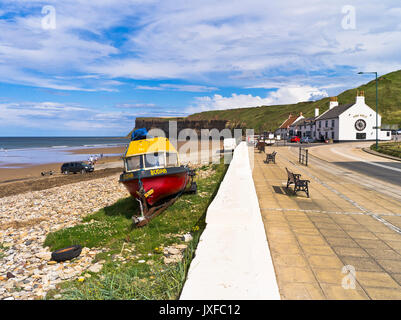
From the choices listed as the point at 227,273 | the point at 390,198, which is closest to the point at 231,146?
the point at 390,198

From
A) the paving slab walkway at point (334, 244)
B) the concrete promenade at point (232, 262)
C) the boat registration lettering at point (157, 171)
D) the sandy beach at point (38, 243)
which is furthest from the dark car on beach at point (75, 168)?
the concrete promenade at point (232, 262)

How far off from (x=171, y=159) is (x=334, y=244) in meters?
8.88

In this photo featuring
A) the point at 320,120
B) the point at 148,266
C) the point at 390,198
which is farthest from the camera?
the point at 320,120

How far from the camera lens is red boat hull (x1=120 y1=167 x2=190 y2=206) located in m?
11.1

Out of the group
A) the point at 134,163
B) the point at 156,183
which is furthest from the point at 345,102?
the point at 156,183

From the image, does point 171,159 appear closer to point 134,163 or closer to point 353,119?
point 134,163

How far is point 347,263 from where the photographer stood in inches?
187

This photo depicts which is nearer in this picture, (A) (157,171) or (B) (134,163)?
(A) (157,171)

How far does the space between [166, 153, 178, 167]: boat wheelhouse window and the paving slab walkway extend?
15.3ft

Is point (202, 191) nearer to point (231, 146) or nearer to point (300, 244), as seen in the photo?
point (300, 244)

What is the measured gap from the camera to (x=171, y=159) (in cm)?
1316

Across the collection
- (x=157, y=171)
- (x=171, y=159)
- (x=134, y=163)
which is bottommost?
(x=157, y=171)

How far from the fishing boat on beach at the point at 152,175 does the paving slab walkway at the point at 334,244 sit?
4.07 meters
